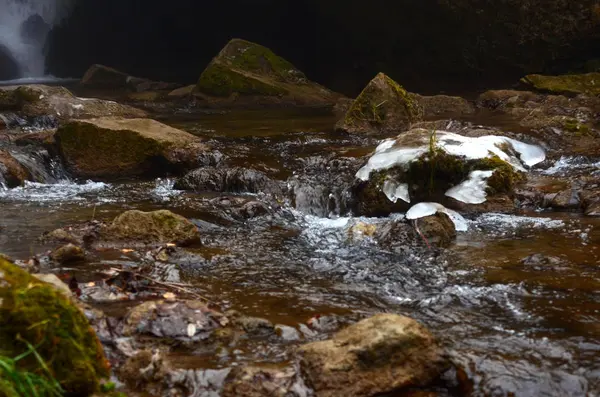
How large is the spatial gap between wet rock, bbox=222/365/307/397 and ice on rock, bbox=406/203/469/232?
314cm

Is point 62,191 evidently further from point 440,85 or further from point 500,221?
point 440,85

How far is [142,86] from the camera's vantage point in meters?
18.8

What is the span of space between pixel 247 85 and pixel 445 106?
17.2 ft

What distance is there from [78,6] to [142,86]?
35.1 feet

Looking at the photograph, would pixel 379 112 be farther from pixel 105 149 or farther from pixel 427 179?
pixel 105 149

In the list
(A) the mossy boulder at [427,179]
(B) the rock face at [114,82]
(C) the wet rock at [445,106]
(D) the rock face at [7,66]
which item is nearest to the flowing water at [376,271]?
(A) the mossy boulder at [427,179]

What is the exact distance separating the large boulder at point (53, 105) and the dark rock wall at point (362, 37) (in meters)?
7.88

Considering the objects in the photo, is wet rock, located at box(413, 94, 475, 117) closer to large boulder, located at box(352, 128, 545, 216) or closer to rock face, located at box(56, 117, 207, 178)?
large boulder, located at box(352, 128, 545, 216)

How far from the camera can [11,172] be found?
24.4 feet

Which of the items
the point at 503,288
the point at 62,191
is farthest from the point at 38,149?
the point at 503,288

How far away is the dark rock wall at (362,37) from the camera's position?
14.7m

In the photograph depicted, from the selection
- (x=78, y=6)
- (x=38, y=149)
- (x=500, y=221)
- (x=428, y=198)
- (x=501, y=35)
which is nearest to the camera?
(x=500, y=221)

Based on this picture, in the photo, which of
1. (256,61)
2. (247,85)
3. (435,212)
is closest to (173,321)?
(435,212)

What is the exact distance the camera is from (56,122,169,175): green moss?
311 inches
